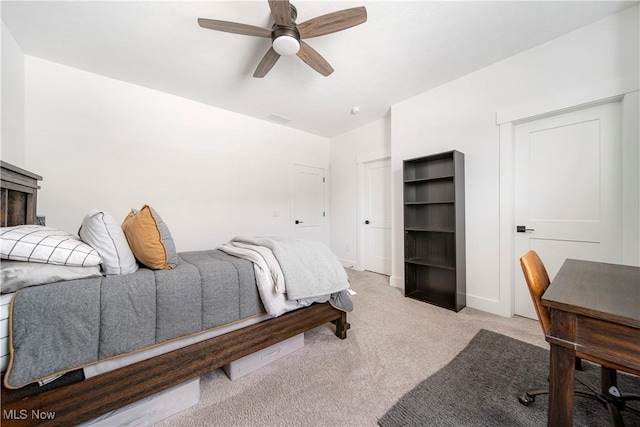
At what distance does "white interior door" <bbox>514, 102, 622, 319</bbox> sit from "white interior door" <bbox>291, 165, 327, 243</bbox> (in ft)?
10.0

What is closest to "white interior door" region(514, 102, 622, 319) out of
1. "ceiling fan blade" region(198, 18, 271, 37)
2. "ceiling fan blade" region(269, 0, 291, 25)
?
"ceiling fan blade" region(269, 0, 291, 25)

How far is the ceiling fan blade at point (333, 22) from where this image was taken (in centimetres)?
155

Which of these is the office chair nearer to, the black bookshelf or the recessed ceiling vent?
the black bookshelf

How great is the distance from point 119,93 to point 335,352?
3615mm

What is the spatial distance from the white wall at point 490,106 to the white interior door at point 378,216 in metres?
0.55

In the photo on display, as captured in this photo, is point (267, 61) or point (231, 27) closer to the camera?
point (231, 27)

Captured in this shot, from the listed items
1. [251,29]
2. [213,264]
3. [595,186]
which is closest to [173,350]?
[213,264]

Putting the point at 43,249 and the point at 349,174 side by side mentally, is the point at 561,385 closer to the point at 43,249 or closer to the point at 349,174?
the point at 43,249

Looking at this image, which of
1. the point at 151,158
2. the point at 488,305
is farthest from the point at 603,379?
the point at 151,158

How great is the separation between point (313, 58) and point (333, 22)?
14.7 inches

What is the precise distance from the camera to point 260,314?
1.52 m

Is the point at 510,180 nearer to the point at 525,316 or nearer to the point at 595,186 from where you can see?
the point at 595,186

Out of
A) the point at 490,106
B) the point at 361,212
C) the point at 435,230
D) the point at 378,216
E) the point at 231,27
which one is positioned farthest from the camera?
the point at 361,212

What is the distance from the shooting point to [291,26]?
172 centimetres
